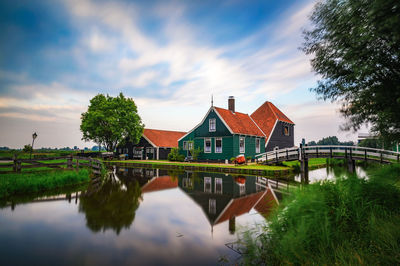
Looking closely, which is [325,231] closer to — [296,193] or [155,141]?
[296,193]

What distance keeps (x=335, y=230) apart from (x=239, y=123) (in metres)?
24.8

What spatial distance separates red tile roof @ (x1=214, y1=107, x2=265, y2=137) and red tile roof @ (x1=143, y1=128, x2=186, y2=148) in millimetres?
12994

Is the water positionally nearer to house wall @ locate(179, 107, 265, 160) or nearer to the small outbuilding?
house wall @ locate(179, 107, 265, 160)

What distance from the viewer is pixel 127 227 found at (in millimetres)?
6207

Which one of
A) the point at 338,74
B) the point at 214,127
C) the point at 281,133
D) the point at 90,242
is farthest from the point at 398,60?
the point at 281,133

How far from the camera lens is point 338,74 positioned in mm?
7480

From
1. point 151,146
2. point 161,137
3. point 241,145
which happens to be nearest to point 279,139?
point 241,145

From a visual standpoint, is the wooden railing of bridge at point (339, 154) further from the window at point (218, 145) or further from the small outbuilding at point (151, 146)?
the small outbuilding at point (151, 146)

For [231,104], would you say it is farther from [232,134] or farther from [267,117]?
[267,117]

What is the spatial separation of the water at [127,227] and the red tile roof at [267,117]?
2373 centimetres

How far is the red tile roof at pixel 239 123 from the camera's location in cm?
2708

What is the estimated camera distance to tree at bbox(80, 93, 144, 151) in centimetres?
3406

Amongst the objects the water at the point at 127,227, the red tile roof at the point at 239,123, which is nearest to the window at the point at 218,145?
the red tile roof at the point at 239,123

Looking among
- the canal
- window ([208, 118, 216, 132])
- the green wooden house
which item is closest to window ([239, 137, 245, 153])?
the green wooden house
